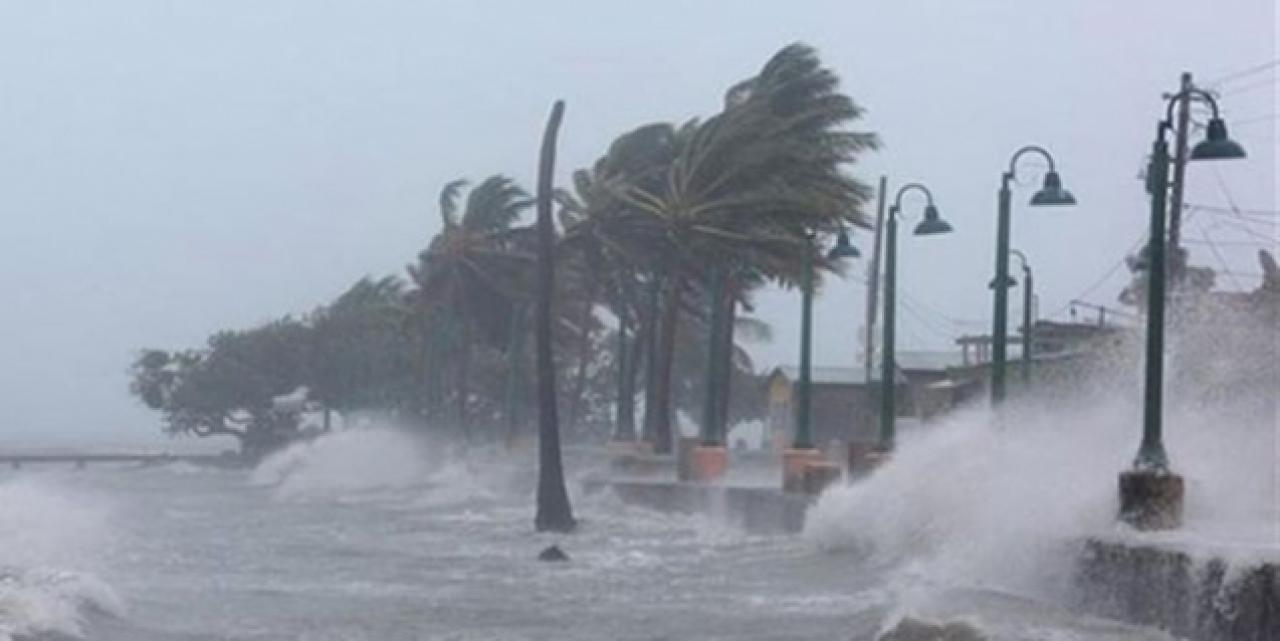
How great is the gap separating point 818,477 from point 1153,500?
16.5 meters

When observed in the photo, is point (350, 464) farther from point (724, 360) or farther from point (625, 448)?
point (724, 360)

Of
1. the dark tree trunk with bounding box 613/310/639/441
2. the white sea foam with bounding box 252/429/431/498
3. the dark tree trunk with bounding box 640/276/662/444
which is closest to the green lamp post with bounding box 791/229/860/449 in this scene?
the dark tree trunk with bounding box 640/276/662/444

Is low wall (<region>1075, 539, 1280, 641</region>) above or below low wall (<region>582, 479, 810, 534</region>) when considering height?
above

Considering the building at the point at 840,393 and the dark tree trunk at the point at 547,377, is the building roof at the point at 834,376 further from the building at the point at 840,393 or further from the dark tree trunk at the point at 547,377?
the dark tree trunk at the point at 547,377

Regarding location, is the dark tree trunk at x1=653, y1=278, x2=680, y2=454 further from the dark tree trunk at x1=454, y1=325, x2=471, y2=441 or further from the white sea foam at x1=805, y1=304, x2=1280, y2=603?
the dark tree trunk at x1=454, y1=325, x2=471, y2=441

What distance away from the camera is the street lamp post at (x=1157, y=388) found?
60.3 ft

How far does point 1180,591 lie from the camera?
15.3 metres

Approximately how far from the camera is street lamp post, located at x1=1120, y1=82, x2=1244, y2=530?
60.3 ft

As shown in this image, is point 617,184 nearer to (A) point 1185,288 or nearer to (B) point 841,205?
(B) point 841,205

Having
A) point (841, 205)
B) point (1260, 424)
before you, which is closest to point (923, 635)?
point (1260, 424)

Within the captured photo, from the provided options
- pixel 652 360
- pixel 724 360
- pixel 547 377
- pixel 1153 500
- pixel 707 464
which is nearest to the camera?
pixel 1153 500

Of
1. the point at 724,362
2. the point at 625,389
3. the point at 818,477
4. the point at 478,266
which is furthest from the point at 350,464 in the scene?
the point at 818,477

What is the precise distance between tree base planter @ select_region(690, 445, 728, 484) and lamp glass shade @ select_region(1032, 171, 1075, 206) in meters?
18.4

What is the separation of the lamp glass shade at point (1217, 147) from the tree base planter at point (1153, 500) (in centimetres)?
261
